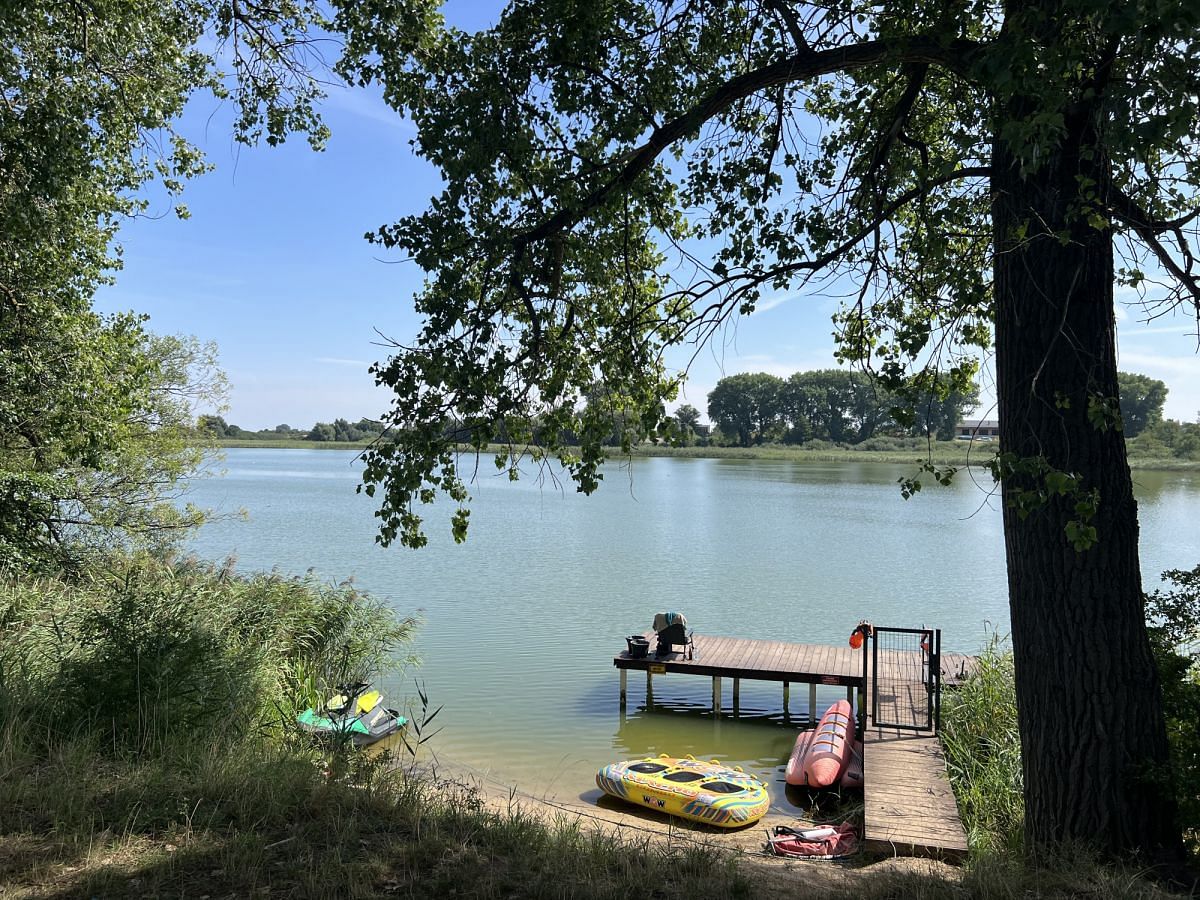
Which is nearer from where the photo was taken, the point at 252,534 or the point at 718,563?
the point at 718,563

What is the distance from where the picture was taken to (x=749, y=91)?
5.68 m

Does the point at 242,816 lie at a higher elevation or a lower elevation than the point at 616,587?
higher

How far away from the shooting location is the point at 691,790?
9023 mm

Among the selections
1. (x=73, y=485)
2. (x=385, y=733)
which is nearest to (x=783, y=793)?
(x=385, y=733)

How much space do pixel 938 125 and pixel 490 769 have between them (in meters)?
8.34

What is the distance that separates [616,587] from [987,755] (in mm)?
12628

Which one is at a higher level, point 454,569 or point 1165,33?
point 1165,33

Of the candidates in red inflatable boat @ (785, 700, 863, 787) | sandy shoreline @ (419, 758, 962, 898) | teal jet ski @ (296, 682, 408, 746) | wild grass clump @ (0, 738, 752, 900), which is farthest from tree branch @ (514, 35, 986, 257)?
red inflatable boat @ (785, 700, 863, 787)

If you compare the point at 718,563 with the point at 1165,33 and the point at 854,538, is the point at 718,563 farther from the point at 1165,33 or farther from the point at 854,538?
the point at 1165,33

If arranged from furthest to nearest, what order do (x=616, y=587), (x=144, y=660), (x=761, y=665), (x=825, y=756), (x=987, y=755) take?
(x=616, y=587) → (x=761, y=665) → (x=825, y=756) → (x=987, y=755) → (x=144, y=660)

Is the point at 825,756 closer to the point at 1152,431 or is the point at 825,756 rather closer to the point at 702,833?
the point at 702,833

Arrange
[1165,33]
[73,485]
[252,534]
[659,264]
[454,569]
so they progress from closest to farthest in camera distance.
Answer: [1165,33]
[659,264]
[73,485]
[454,569]
[252,534]

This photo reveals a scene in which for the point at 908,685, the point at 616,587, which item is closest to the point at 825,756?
the point at 908,685

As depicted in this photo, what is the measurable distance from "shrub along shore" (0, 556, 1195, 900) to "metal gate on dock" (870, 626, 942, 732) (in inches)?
68.6
